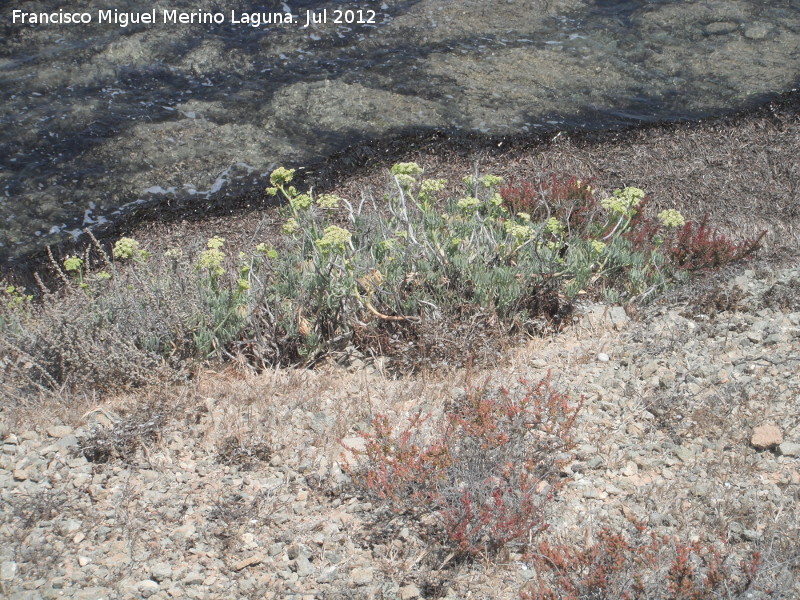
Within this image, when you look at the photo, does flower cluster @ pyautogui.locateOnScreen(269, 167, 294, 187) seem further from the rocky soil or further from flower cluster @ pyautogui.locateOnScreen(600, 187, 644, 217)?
flower cluster @ pyautogui.locateOnScreen(600, 187, 644, 217)

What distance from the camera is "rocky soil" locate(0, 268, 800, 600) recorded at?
130 inches

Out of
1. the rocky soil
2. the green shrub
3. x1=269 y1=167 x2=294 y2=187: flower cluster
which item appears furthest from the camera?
x1=269 y1=167 x2=294 y2=187: flower cluster

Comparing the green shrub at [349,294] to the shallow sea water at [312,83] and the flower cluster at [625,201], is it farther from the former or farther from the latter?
the shallow sea water at [312,83]

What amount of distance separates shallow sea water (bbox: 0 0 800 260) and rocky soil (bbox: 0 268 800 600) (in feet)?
15.2

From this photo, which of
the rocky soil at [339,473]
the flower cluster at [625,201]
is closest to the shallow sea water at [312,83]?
the flower cluster at [625,201]

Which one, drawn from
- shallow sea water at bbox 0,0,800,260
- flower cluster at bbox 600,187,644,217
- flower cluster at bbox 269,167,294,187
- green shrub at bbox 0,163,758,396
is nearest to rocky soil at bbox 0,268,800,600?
green shrub at bbox 0,163,758,396

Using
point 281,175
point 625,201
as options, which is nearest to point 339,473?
point 281,175

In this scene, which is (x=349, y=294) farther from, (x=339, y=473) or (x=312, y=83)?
(x=312, y=83)

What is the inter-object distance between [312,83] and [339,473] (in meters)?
7.94

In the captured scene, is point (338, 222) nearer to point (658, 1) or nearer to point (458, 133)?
point (458, 133)

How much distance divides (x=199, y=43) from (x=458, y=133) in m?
4.76

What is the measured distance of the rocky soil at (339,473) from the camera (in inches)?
130

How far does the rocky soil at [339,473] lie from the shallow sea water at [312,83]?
463 centimetres

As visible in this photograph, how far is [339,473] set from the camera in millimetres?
3936
